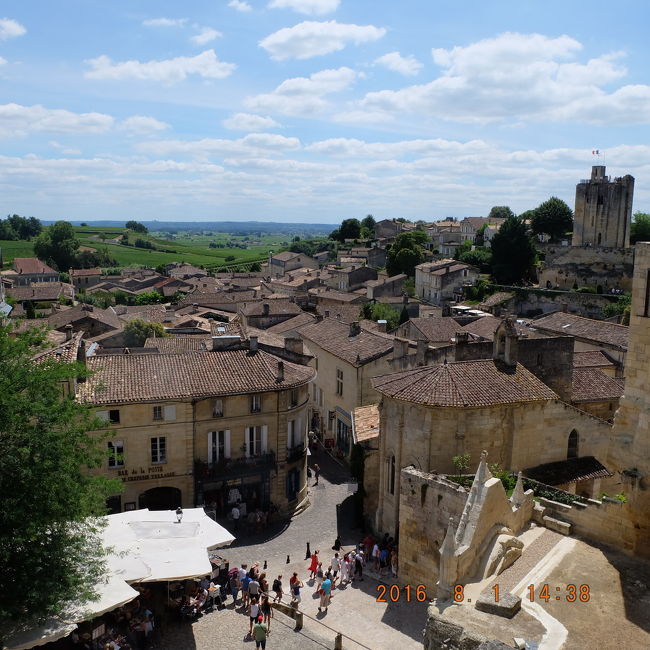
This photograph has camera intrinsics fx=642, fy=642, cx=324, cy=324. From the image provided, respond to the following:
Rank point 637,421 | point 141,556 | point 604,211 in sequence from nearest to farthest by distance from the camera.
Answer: point 637,421 < point 141,556 < point 604,211

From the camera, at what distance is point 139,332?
5969 centimetres

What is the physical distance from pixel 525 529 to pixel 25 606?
13596 mm

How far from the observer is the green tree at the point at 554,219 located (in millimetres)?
111625

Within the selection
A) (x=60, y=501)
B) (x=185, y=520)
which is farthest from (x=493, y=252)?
(x=60, y=501)

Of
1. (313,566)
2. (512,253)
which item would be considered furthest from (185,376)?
(512,253)

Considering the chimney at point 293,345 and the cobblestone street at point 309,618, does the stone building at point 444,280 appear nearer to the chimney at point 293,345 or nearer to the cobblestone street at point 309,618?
the chimney at point 293,345

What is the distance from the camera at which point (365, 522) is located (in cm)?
2950

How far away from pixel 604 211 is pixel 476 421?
3276 inches

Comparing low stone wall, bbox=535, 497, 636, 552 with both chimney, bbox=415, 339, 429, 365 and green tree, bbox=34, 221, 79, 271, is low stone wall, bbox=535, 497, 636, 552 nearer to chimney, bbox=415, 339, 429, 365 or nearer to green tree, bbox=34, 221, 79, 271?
chimney, bbox=415, 339, 429, 365

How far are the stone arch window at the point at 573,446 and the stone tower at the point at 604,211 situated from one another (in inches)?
3002

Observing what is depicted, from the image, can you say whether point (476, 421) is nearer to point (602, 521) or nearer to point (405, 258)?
point (602, 521)

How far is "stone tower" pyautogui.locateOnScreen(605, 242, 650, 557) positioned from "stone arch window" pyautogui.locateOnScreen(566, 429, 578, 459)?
1015 cm

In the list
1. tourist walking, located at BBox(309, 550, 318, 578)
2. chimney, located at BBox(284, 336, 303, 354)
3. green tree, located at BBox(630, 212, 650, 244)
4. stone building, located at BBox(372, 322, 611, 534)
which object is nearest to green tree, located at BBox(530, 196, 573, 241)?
green tree, located at BBox(630, 212, 650, 244)

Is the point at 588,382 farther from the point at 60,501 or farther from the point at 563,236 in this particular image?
the point at 563,236
